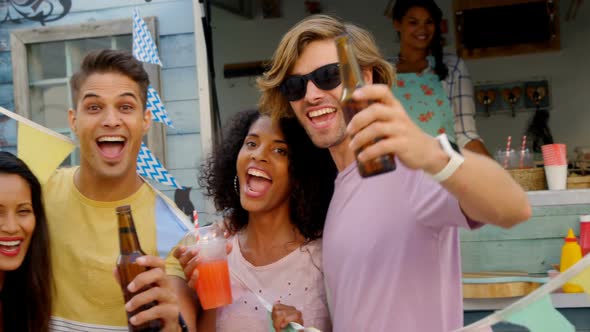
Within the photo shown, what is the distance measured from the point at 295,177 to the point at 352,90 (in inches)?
40.9

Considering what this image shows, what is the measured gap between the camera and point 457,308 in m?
2.05

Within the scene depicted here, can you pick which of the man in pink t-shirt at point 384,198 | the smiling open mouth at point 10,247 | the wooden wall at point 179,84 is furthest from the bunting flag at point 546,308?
the wooden wall at point 179,84

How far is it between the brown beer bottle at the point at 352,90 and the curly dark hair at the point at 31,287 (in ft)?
4.40

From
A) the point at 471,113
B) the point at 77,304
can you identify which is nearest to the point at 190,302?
the point at 77,304

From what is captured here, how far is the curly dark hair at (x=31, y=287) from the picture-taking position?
2.36 m

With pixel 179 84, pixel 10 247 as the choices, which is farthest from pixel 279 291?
pixel 179 84

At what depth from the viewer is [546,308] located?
5.54 feet

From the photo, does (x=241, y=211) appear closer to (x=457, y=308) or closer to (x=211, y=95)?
(x=457, y=308)

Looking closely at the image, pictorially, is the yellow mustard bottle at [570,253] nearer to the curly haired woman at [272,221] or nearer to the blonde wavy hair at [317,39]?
the curly haired woman at [272,221]

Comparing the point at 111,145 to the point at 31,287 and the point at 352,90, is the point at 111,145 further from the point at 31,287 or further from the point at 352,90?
the point at 352,90

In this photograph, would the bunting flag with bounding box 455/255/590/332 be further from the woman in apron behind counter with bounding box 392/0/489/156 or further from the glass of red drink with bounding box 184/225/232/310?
the woman in apron behind counter with bounding box 392/0/489/156

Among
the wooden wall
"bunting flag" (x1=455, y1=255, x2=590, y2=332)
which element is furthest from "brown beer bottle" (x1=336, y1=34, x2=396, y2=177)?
the wooden wall

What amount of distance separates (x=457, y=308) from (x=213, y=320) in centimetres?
91

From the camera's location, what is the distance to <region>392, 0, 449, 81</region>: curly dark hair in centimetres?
432
